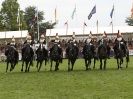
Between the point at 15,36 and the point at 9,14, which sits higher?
the point at 9,14

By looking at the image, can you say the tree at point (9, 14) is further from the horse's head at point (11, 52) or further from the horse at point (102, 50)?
the horse's head at point (11, 52)

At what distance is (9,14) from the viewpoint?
99.4 meters

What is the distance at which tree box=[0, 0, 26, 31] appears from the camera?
98938 mm

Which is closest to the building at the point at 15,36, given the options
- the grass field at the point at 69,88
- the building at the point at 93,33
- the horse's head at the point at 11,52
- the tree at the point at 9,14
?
the building at the point at 93,33

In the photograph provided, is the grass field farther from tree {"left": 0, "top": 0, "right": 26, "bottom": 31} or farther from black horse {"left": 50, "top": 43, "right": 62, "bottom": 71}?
tree {"left": 0, "top": 0, "right": 26, "bottom": 31}

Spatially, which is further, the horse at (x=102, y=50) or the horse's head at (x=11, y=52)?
the horse at (x=102, y=50)

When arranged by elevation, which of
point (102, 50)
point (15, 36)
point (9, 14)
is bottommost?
point (102, 50)

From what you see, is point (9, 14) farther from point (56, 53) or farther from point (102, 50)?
point (56, 53)

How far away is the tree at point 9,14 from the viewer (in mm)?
98938

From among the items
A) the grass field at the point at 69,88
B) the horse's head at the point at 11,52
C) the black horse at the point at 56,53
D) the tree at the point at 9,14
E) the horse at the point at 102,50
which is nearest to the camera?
the grass field at the point at 69,88

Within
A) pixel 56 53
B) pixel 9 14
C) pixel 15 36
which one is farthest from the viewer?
pixel 9 14

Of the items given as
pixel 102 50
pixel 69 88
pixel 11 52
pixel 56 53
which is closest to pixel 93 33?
pixel 102 50

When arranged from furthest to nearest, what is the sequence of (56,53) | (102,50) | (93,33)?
(93,33)
(102,50)
(56,53)

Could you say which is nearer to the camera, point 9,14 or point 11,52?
point 11,52
